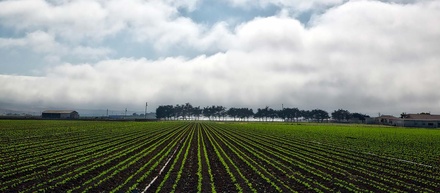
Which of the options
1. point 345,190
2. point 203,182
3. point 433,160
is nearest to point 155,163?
point 203,182

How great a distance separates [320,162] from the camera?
24.6 metres

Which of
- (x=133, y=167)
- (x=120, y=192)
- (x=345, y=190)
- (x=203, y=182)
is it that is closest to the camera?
(x=120, y=192)

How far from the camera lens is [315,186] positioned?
16.5 m

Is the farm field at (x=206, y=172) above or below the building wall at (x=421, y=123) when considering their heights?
below

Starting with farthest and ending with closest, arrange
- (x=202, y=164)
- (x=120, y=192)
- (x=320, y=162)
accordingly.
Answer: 1. (x=320, y=162)
2. (x=202, y=164)
3. (x=120, y=192)

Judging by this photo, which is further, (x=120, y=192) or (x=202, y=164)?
(x=202, y=164)

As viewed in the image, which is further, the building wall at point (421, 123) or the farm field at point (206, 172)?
the building wall at point (421, 123)

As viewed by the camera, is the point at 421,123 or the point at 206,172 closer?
the point at 206,172

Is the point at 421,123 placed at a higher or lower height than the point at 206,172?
higher

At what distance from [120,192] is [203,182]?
4255 millimetres

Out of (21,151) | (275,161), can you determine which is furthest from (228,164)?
(21,151)

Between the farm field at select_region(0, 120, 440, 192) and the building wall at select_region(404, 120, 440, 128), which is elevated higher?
the building wall at select_region(404, 120, 440, 128)

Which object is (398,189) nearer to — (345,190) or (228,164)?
(345,190)

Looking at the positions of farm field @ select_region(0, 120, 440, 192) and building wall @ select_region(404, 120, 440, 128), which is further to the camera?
building wall @ select_region(404, 120, 440, 128)
